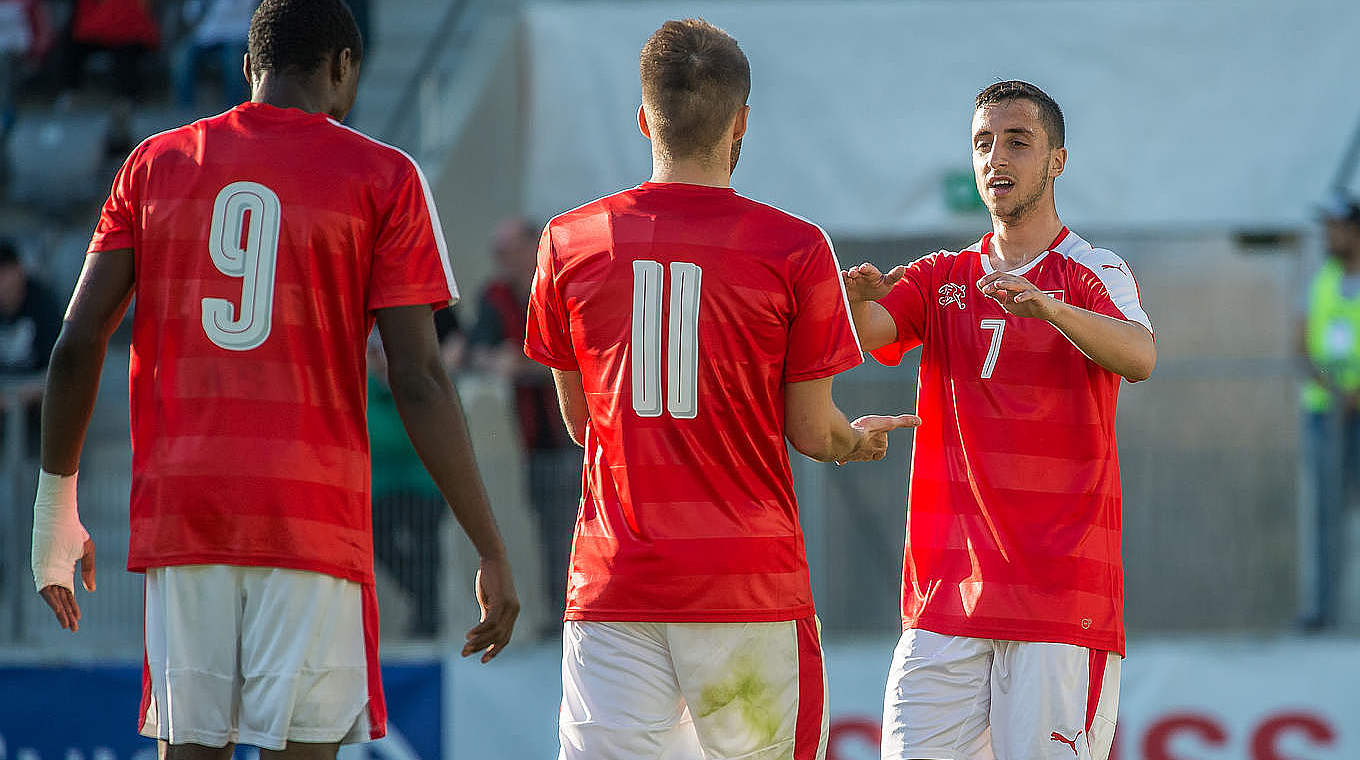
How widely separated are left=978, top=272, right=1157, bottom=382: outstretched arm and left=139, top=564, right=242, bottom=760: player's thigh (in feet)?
6.28

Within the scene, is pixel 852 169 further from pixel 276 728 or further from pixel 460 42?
pixel 276 728

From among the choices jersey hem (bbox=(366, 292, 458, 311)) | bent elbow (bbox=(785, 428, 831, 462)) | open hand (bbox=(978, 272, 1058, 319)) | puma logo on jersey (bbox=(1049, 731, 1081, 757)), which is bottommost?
puma logo on jersey (bbox=(1049, 731, 1081, 757))

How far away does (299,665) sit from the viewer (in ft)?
12.5

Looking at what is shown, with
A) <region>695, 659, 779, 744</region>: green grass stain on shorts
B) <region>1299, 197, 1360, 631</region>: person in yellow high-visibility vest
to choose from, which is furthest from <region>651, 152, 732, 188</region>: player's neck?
<region>1299, 197, 1360, 631</region>: person in yellow high-visibility vest

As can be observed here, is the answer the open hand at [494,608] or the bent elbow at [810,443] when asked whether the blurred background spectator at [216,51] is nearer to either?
the open hand at [494,608]

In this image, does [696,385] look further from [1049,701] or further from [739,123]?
[1049,701]

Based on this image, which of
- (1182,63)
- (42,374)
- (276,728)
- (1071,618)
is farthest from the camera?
(1182,63)

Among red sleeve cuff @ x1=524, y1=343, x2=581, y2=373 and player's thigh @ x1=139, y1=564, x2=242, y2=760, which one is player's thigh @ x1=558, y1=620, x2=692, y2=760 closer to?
red sleeve cuff @ x1=524, y1=343, x2=581, y2=373

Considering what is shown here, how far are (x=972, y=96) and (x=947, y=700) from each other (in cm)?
559

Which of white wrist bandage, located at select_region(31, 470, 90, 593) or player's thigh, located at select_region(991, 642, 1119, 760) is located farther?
player's thigh, located at select_region(991, 642, 1119, 760)

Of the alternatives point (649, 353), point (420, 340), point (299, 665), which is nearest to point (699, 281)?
point (649, 353)

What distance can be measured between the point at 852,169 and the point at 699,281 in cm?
574

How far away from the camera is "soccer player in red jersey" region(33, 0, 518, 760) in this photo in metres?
3.84

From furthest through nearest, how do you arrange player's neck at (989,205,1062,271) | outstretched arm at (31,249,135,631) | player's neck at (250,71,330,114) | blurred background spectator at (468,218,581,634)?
1. blurred background spectator at (468,218,581,634)
2. player's neck at (989,205,1062,271)
3. player's neck at (250,71,330,114)
4. outstretched arm at (31,249,135,631)
